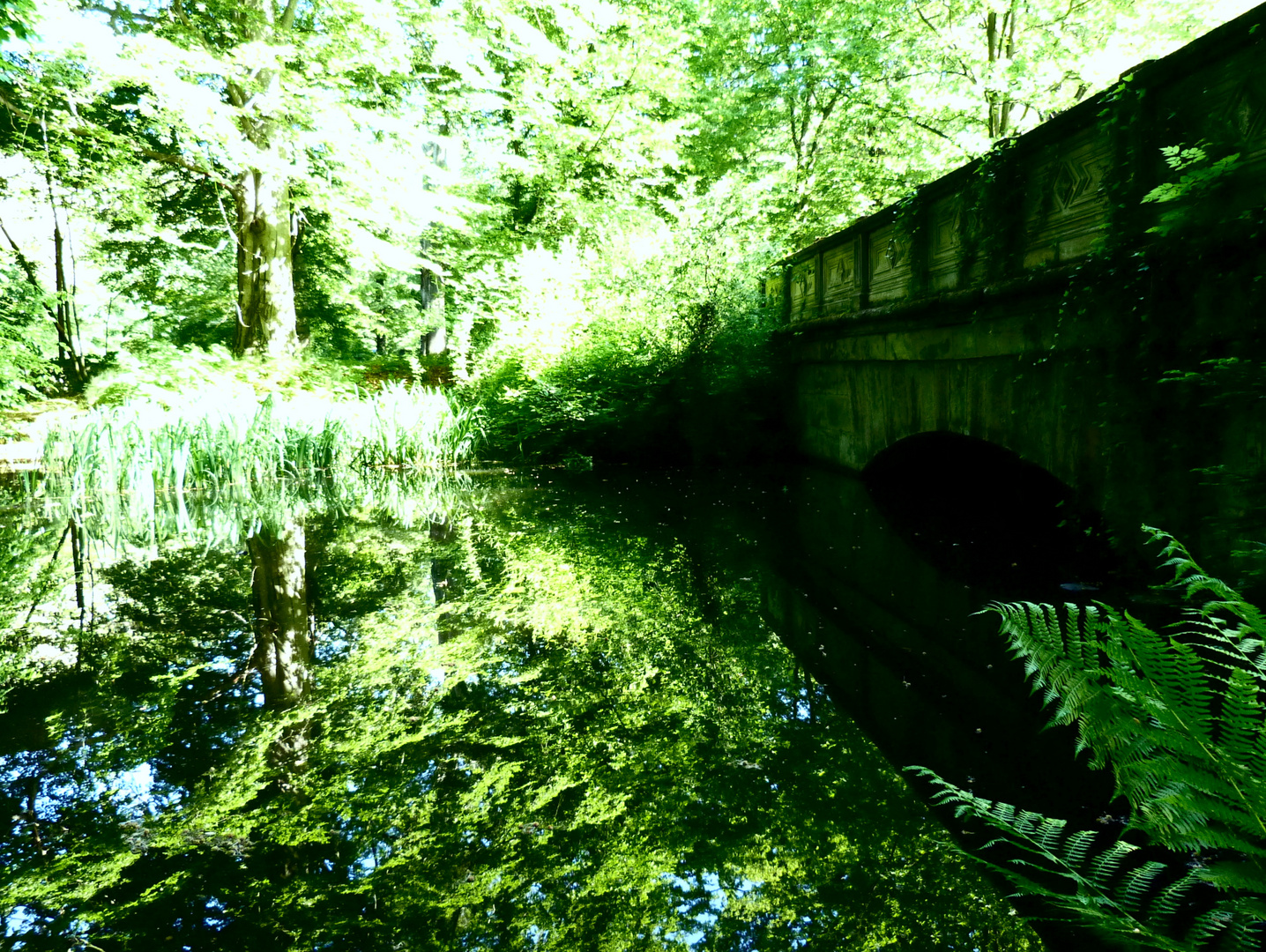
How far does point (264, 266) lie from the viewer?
12547 millimetres

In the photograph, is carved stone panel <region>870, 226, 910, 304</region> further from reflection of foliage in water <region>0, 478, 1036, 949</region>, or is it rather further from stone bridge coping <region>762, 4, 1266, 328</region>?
reflection of foliage in water <region>0, 478, 1036, 949</region>

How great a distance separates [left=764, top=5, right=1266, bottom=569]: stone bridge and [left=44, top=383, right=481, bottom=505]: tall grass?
6456 millimetres

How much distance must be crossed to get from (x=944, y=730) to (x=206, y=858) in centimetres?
204

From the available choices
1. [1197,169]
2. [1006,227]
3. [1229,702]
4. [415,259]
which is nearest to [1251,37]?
[1197,169]

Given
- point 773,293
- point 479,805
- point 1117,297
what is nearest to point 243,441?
point 773,293

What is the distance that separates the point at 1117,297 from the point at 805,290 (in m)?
5.82


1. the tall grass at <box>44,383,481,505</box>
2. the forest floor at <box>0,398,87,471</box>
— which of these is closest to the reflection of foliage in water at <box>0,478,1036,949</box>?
the tall grass at <box>44,383,481,505</box>

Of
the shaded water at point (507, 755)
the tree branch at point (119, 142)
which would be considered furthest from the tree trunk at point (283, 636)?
the tree branch at point (119, 142)

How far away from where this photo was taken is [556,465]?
36.7 feet

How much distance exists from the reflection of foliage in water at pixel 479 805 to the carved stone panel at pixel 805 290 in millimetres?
6407

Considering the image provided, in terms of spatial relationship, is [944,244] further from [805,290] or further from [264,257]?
[264,257]

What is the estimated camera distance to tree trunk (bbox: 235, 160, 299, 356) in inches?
493

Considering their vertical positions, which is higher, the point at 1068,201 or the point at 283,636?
the point at 1068,201

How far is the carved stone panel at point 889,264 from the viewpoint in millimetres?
6625
